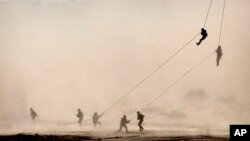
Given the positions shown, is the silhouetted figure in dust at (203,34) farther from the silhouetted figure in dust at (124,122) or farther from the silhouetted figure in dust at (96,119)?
the silhouetted figure in dust at (96,119)

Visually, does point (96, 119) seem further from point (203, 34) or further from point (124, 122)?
point (203, 34)

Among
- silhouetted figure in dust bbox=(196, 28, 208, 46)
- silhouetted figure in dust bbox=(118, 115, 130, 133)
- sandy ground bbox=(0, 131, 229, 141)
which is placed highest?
silhouetted figure in dust bbox=(196, 28, 208, 46)

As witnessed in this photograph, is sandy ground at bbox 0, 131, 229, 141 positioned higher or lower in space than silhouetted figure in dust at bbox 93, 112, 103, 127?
lower

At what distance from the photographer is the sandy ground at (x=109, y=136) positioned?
2.19 m

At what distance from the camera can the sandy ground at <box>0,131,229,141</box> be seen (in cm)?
219

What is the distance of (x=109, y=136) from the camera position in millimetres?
2223

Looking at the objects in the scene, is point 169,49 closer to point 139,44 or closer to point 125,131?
point 139,44

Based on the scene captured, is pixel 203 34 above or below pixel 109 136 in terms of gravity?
above

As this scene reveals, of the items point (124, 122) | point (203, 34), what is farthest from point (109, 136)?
point (203, 34)

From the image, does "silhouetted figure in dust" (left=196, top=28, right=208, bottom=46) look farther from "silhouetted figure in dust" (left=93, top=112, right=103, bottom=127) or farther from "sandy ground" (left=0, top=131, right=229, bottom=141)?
"silhouetted figure in dust" (left=93, top=112, right=103, bottom=127)

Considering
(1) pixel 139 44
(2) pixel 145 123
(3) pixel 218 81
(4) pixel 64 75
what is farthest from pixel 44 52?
(3) pixel 218 81

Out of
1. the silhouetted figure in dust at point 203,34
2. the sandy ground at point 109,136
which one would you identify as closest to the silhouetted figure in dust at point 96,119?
the sandy ground at point 109,136

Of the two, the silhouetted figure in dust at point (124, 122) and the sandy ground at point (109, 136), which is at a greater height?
the silhouetted figure in dust at point (124, 122)

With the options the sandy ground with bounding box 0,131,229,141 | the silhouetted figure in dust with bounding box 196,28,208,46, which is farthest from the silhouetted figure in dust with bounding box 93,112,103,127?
the silhouetted figure in dust with bounding box 196,28,208,46
